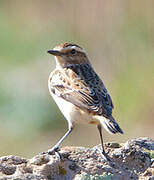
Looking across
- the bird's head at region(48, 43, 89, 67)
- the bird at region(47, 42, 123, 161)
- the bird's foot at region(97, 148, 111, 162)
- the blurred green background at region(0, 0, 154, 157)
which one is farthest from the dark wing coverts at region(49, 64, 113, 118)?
the blurred green background at region(0, 0, 154, 157)

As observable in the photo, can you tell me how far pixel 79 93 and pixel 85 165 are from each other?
208cm

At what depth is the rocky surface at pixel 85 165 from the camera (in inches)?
335

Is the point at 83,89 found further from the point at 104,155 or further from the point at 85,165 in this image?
the point at 85,165

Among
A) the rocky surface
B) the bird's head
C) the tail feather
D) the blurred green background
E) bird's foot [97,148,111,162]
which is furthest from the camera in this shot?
A: the blurred green background

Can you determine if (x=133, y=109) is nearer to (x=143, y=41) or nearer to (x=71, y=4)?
(x=143, y=41)

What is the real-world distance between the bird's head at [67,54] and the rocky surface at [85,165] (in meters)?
2.82

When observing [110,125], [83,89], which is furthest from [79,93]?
[110,125]

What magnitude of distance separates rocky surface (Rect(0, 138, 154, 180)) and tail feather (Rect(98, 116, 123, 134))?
1.11 ft

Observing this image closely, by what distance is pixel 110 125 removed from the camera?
31.7ft

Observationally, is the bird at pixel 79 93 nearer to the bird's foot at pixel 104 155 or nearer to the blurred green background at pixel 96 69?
the bird's foot at pixel 104 155

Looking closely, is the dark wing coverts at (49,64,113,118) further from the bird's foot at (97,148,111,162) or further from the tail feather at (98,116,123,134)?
the bird's foot at (97,148,111,162)

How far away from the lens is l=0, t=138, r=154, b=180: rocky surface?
27.9 feet

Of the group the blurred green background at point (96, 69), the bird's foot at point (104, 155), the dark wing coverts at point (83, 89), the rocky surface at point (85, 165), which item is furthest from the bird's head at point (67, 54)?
the blurred green background at point (96, 69)

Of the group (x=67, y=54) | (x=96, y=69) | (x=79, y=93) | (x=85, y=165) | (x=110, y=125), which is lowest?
(x=96, y=69)
